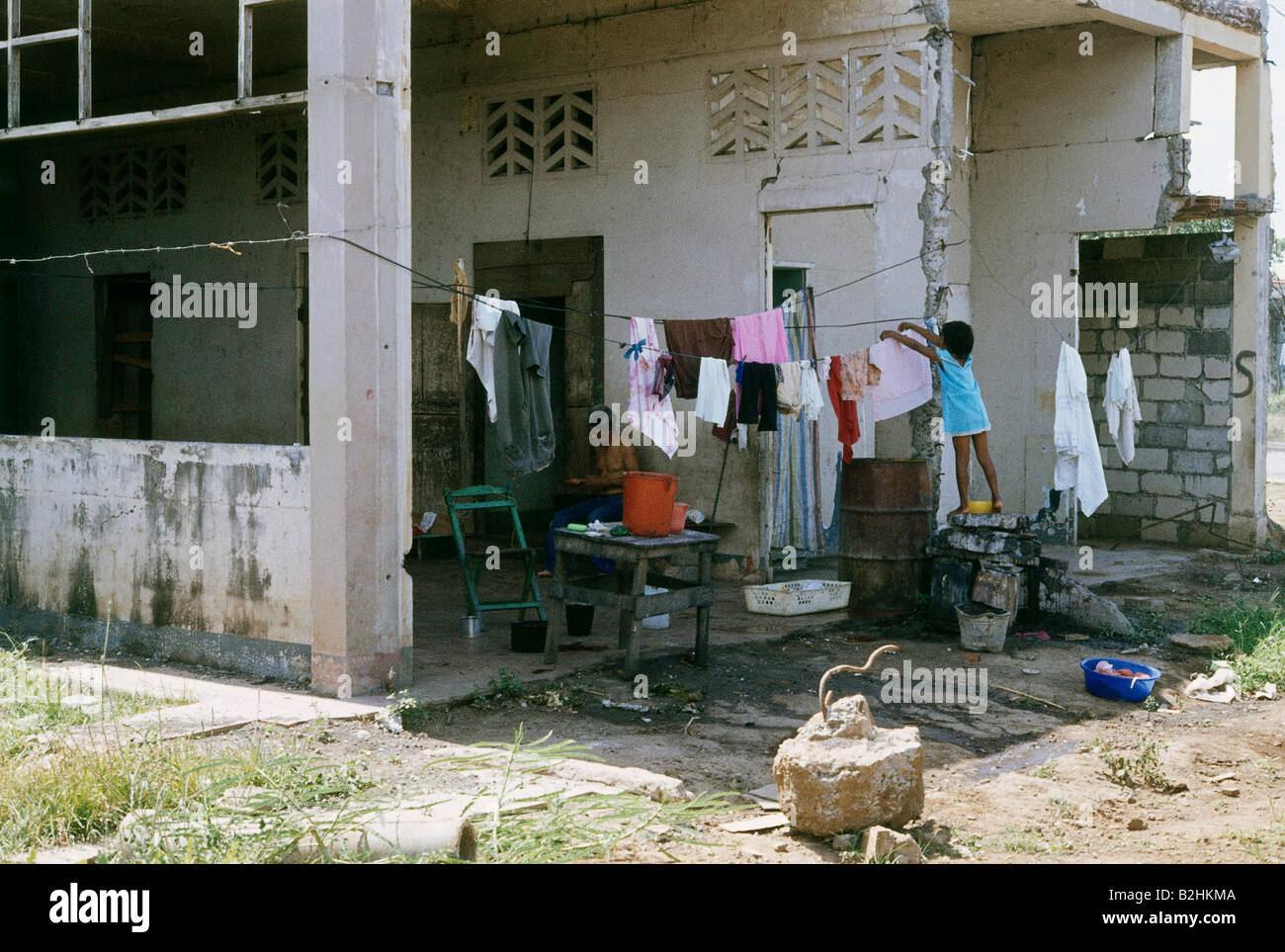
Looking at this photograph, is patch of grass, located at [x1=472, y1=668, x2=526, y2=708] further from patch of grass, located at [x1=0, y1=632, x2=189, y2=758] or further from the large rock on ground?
the large rock on ground

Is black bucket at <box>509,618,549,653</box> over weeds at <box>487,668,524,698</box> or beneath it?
over

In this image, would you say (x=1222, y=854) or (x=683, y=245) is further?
(x=683, y=245)

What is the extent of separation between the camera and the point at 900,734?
17.1 ft

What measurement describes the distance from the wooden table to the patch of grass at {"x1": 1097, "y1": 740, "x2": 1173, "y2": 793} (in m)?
2.50

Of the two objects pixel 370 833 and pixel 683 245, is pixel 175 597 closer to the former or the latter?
pixel 370 833

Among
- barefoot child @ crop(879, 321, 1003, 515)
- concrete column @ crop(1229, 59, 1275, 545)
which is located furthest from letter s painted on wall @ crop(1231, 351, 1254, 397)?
barefoot child @ crop(879, 321, 1003, 515)

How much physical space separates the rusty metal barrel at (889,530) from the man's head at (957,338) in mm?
824

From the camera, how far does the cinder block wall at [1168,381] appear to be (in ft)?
42.3

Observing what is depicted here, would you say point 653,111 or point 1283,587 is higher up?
point 653,111

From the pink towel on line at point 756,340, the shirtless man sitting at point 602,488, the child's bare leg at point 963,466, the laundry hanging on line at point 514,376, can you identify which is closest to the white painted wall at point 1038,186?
the child's bare leg at point 963,466

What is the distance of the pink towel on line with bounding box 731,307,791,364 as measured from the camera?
376 inches

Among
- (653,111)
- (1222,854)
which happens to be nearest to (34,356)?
(653,111)

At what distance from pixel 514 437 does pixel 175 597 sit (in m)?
2.27

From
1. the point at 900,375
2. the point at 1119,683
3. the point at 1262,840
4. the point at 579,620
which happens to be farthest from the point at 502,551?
the point at 1262,840
